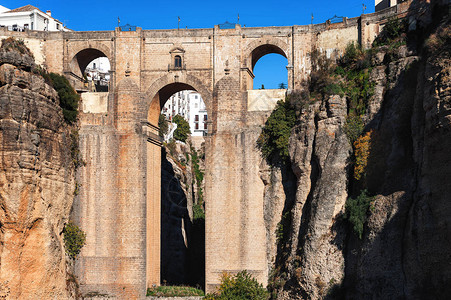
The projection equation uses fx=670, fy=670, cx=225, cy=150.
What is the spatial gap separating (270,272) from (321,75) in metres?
10.1

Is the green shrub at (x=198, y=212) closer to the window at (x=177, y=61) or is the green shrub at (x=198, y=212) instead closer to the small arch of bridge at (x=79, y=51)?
the window at (x=177, y=61)

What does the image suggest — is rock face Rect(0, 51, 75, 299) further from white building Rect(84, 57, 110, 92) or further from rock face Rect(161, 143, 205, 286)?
white building Rect(84, 57, 110, 92)

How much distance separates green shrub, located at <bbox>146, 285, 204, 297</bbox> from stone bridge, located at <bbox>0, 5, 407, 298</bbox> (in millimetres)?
544

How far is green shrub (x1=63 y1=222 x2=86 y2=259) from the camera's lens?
1319 inches

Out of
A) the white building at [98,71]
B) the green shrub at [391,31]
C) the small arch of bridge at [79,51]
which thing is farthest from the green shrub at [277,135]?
the white building at [98,71]

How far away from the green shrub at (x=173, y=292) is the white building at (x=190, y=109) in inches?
1863

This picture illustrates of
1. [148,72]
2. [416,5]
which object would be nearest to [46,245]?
[148,72]

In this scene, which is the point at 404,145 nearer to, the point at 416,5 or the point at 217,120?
the point at 416,5

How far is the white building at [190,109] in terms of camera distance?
8150 cm

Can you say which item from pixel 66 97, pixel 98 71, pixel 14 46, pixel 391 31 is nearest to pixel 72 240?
pixel 66 97

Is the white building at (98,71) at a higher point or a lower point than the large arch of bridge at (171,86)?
higher

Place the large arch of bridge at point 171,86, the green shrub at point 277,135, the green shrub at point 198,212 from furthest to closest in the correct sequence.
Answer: the green shrub at point 198,212, the large arch of bridge at point 171,86, the green shrub at point 277,135

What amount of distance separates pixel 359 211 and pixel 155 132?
44.3 feet

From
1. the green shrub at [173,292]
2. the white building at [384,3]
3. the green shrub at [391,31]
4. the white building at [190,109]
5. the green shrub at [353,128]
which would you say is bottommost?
the green shrub at [173,292]
